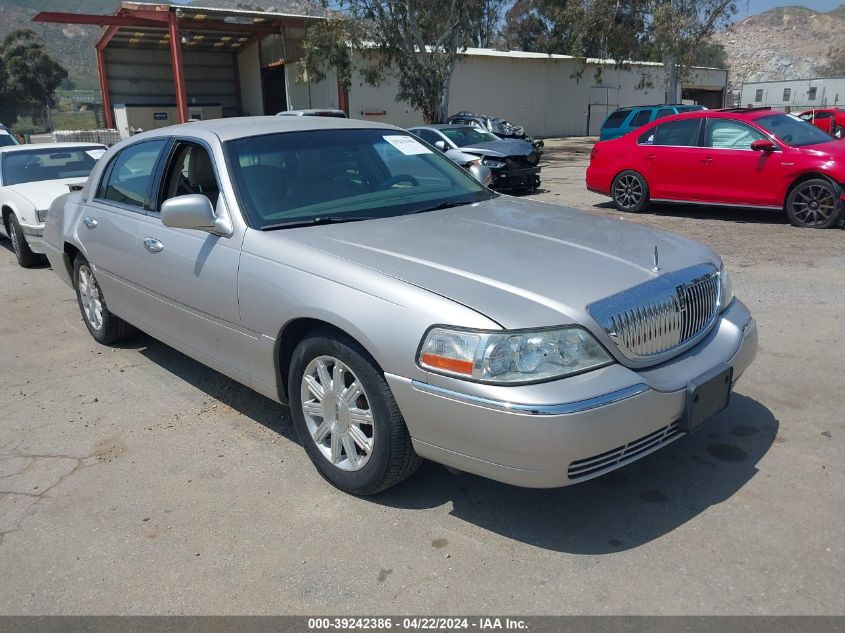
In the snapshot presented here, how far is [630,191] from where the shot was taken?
1115 centimetres

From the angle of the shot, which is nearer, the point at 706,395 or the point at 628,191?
the point at 706,395

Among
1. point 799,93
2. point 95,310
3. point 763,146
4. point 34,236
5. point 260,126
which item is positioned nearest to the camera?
point 260,126

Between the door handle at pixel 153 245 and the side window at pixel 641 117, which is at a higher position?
the side window at pixel 641 117

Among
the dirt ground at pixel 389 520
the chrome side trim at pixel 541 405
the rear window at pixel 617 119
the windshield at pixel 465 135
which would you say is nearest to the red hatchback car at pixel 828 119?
the rear window at pixel 617 119

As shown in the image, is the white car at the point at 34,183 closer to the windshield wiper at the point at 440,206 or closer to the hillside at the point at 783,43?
the windshield wiper at the point at 440,206

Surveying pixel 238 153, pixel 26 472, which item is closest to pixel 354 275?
pixel 238 153

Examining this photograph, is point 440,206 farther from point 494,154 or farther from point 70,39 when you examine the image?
point 70,39

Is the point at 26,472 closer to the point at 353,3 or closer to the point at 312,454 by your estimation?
the point at 312,454

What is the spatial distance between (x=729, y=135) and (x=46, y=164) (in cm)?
913

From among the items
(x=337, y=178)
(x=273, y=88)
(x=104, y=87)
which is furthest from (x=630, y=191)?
(x=104, y=87)

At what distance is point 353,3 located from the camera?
25.3 m

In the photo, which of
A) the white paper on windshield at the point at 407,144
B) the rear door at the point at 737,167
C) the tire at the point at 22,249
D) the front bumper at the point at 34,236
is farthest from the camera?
the rear door at the point at 737,167

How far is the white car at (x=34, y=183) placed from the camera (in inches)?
333

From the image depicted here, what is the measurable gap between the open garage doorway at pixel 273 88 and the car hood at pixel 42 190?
31.6m
